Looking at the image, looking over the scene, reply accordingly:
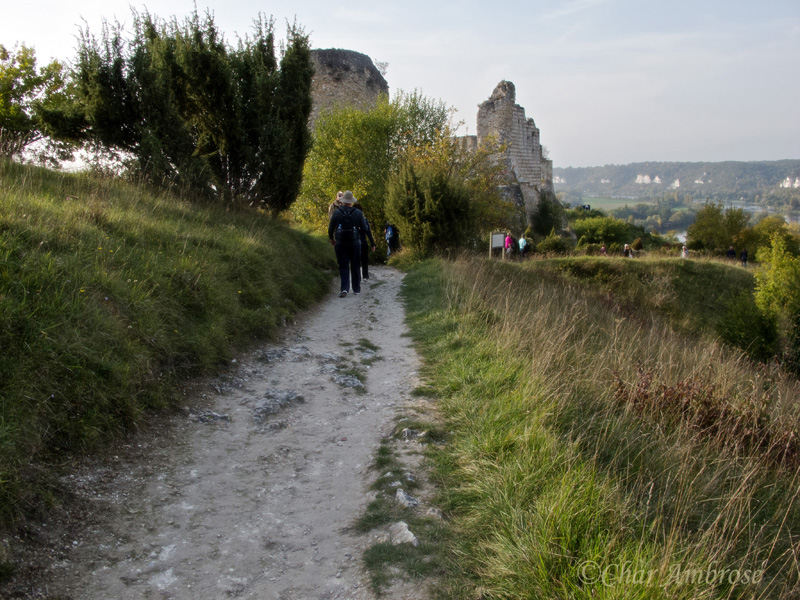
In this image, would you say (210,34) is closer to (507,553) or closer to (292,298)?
(292,298)

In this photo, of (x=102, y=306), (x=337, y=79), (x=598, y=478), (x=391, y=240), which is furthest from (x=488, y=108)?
(x=598, y=478)

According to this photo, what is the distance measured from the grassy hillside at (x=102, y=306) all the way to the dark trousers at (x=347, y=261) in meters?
1.76

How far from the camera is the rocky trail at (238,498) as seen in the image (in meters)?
2.51

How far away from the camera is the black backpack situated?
9.84 metres

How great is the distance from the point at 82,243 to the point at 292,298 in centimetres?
385

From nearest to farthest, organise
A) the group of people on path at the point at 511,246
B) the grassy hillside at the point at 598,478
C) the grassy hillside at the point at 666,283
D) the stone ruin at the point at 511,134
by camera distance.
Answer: the grassy hillside at the point at 598,478
the grassy hillside at the point at 666,283
the group of people on path at the point at 511,246
the stone ruin at the point at 511,134

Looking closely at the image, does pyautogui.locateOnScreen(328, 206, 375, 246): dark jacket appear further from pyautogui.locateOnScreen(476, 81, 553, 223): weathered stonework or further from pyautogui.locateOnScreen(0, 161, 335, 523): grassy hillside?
pyautogui.locateOnScreen(476, 81, 553, 223): weathered stonework

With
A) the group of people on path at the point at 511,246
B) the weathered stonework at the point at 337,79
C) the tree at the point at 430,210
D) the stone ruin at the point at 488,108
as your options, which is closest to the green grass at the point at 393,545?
the tree at the point at 430,210

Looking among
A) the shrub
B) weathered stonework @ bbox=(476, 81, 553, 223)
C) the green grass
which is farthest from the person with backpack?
weathered stonework @ bbox=(476, 81, 553, 223)

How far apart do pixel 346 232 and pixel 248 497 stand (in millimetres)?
7028

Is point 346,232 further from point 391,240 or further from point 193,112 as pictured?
point 391,240

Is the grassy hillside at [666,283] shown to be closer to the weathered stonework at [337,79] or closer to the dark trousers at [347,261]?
the dark trousers at [347,261]

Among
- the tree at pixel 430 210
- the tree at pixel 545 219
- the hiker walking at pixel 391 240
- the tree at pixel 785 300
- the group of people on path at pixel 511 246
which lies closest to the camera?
the tree at pixel 785 300

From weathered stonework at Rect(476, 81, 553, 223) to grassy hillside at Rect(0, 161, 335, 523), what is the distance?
29.4 m
